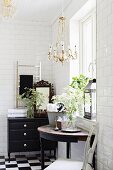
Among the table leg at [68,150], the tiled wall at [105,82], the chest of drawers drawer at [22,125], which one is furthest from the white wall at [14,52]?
the tiled wall at [105,82]

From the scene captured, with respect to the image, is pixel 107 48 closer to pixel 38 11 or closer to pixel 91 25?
pixel 91 25

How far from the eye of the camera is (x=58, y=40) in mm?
5570

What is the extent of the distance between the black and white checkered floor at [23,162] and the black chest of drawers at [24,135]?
187 millimetres

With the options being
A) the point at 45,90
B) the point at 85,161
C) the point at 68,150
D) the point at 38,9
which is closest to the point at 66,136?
the point at 85,161

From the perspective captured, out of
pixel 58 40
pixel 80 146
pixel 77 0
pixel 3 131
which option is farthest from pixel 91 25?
pixel 3 131

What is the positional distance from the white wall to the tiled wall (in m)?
2.96

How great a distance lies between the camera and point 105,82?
3.05 m

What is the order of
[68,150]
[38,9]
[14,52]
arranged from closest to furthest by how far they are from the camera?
1. [68,150]
2. [38,9]
3. [14,52]

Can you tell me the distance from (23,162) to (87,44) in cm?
244

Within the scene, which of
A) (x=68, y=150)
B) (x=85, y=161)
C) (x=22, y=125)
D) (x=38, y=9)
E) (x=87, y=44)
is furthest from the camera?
(x=22, y=125)

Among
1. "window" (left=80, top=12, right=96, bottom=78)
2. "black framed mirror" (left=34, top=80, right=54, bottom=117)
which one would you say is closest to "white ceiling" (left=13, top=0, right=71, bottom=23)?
"window" (left=80, top=12, right=96, bottom=78)

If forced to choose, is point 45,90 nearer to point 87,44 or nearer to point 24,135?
point 24,135

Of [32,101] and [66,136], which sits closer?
[66,136]

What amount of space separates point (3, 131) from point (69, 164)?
9.54ft
